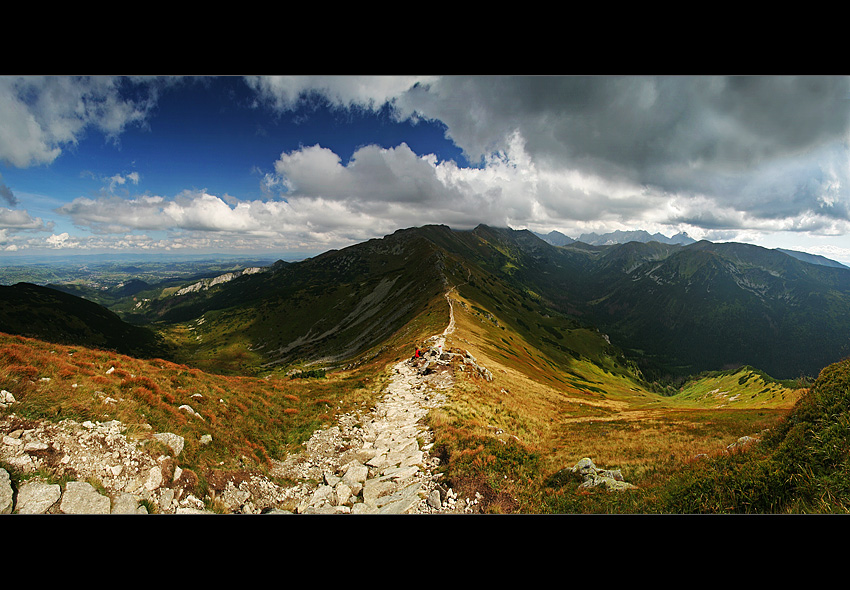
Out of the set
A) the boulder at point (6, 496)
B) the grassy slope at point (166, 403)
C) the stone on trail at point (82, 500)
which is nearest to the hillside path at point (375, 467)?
the grassy slope at point (166, 403)

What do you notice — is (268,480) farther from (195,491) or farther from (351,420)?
(351,420)

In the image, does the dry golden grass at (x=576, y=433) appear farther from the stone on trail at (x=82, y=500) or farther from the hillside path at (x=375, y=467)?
the stone on trail at (x=82, y=500)

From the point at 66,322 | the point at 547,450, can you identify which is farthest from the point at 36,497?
the point at 66,322

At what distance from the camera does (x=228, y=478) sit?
935 cm

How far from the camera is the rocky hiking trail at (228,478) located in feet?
20.6

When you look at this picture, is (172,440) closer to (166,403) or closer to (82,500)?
(166,403)

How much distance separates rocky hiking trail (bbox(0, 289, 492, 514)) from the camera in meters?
6.28

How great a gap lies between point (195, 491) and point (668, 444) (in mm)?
19041

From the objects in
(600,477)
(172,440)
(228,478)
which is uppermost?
(172,440)

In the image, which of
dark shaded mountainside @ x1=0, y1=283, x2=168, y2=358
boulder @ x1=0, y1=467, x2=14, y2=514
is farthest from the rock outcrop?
dark shaded mountainside @ x1=0, y1=283, x2=168, y2=358

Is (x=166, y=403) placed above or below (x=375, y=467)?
above

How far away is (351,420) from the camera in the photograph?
57.9ft

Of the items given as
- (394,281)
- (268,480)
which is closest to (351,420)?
(268,480)
